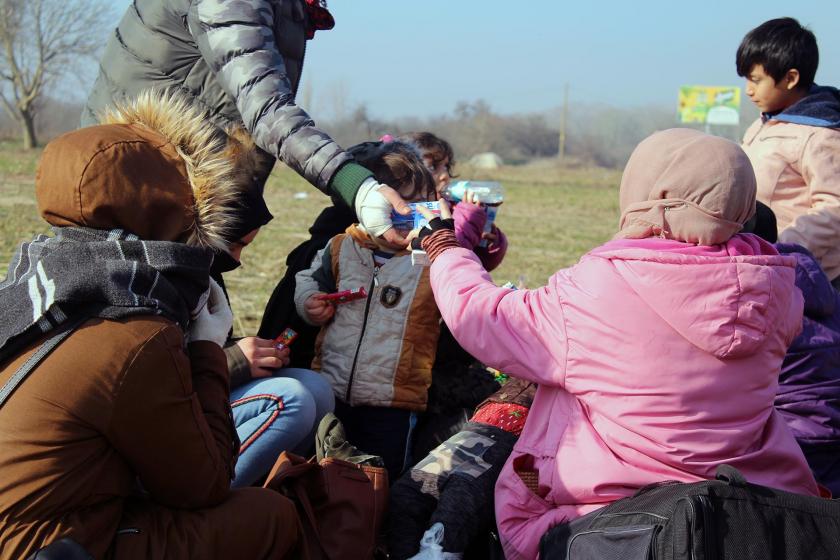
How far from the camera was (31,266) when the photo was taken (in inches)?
74.3

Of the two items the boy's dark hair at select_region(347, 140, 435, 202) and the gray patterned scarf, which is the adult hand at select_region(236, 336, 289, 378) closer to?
the boy's dark hair at select_region(347, 140, 435, 202)

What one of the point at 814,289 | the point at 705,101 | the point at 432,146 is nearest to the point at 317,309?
the point at 432,146

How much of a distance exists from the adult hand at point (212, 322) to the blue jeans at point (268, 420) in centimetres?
43

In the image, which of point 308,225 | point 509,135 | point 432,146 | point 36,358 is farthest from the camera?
point 509,135

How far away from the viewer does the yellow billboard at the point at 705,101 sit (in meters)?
43.2

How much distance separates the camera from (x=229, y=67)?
2.81 meters

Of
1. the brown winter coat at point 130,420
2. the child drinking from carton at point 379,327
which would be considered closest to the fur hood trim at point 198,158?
the brown winter coat at point 130,420

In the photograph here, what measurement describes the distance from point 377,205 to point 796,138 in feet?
7.26

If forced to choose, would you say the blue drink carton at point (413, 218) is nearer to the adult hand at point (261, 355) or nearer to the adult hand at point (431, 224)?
the adult hand at point (431, 224)

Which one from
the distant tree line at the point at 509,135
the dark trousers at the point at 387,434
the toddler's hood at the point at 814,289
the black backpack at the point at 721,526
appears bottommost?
the distant tree line at the point at 509,135

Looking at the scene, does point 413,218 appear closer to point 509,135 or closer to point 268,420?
point 268,420

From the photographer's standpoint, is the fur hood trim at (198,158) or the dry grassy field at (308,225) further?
the dry grassy field at (308,225)

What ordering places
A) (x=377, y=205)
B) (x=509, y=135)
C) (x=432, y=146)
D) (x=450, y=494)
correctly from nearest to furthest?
(x=450, y=494) → (x=377, y=205) → (x=432, y=146) → (x=509, y=135)

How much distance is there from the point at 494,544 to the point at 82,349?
4.23 feet
